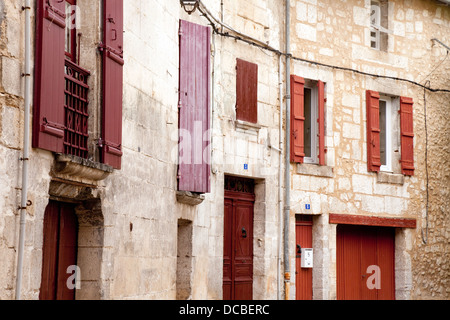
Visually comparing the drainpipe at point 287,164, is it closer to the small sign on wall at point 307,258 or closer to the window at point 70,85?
the small sign on wall at point 307,258

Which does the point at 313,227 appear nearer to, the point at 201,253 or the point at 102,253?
the point at 201,253

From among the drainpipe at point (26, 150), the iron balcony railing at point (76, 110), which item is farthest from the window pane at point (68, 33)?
the drainpipe at point (26, 150)

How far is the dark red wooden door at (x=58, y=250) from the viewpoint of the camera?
7504 millimetres

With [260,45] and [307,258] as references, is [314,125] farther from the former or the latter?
[307,258]

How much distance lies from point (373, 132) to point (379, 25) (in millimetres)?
2053

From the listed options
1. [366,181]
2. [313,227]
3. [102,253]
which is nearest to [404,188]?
[366,181]

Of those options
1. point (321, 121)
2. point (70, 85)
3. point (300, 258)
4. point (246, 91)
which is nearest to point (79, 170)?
point (70, 85)

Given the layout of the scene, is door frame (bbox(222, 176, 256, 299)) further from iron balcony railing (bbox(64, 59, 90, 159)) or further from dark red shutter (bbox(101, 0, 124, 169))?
iron balcony railing (bbox(64, 59, 90, 159))

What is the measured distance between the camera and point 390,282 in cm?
1528

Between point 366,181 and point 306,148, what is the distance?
4.26ft

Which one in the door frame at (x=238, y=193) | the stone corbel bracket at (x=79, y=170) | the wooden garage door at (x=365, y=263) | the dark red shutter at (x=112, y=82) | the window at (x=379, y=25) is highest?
the window at (x=379, y=25)

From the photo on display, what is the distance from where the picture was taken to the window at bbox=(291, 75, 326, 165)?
1377cm

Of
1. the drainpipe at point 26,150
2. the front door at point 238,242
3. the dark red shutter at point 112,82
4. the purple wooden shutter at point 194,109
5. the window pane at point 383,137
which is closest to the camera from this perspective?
the drainpipe at point 26,150

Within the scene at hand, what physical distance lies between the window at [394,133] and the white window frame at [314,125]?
4.11 feet
